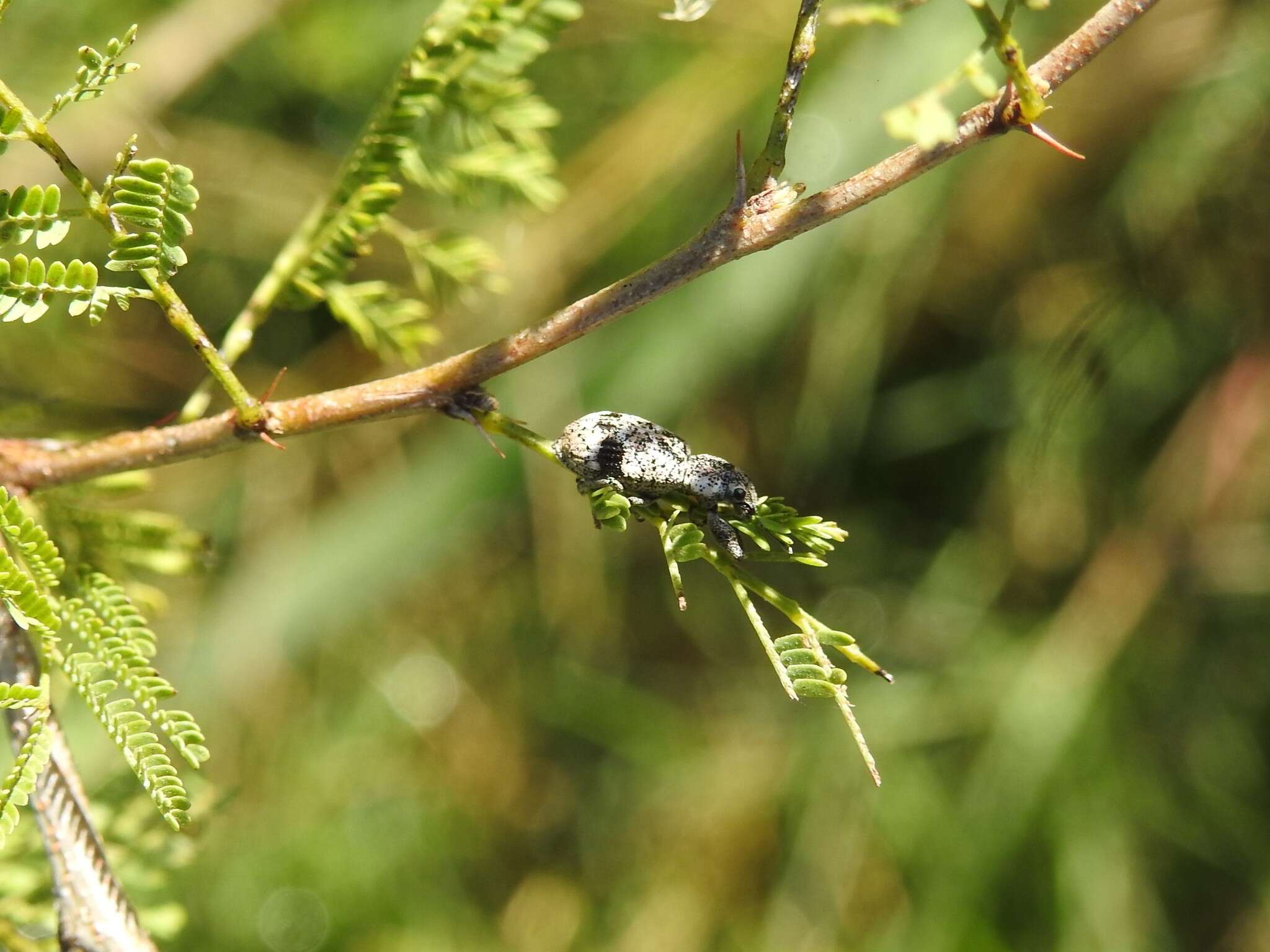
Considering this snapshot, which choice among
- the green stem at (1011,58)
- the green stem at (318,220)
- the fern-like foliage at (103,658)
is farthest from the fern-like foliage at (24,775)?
the green stem at (1011,58)

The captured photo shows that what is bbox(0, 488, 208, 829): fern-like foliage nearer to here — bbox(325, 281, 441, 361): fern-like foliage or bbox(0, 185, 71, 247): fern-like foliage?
bbox(0, 185, 71, 247): fern-like foliage

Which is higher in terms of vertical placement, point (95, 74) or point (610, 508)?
point (95, 74)

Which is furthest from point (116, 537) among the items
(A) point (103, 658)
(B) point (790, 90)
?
(B) point (790, 90)

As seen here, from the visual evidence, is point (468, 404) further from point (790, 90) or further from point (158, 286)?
point (790, 90)

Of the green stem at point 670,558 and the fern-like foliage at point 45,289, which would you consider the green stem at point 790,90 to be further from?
the fern-like foliage at point 45,289

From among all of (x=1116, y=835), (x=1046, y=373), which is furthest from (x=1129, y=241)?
(x=1116, y=835)

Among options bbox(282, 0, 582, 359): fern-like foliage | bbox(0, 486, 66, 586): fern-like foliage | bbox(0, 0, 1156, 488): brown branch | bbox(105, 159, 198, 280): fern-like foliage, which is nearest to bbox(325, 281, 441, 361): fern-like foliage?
bbox(282, 0, 582, 359): fern-like foliage
